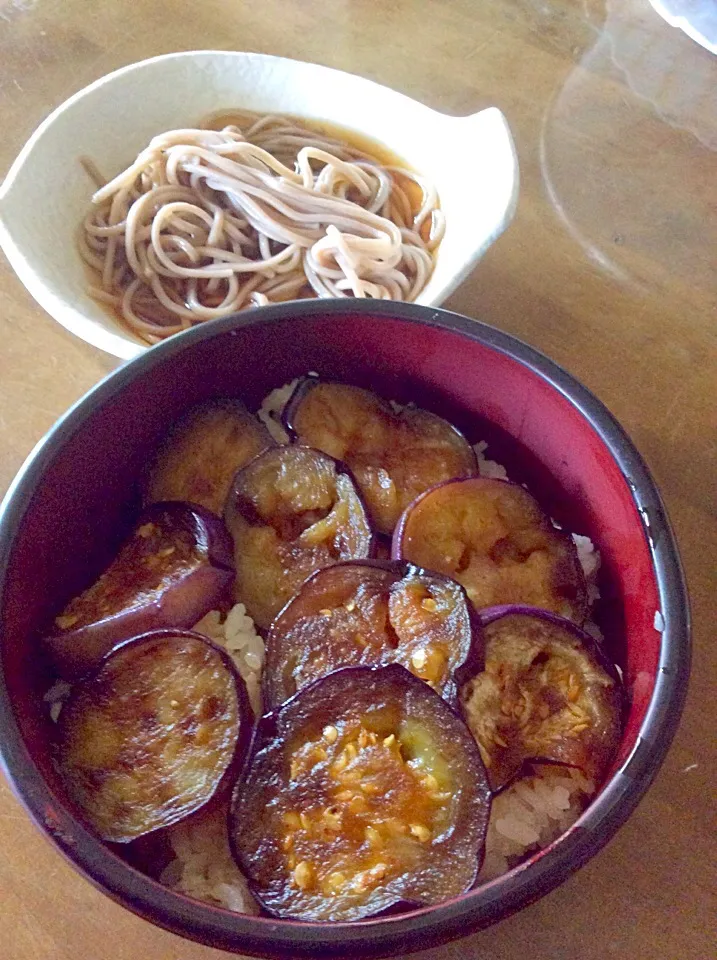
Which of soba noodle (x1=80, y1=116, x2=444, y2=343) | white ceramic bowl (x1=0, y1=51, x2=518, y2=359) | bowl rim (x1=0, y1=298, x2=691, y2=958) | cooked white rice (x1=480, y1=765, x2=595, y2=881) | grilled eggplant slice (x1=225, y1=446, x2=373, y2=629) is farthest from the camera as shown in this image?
soba noodle (x1=80, y1=116, x2=444, y2=343)

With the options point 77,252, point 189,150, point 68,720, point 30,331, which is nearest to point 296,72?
point 189,150

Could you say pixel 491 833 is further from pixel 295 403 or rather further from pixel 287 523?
pixel 295 403

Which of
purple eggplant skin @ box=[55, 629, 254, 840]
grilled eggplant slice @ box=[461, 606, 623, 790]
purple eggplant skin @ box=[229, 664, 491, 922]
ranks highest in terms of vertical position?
grilled eggplant slice @ box=[461, 606, 623, 790]

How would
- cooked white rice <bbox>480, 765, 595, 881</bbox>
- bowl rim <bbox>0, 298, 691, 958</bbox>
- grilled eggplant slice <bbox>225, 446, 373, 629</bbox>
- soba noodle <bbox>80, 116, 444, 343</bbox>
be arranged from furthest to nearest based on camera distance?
soba noodle <bbox>80, 116, 444, 343</bbox>
grilled eggplant slice <bbox>225, 446, 373, 629</bbox>
cooked white rice <bbox>480, 765, 595, 881</bbox>
bowl rim <bbox>0, 298, 691, 958</bbox>

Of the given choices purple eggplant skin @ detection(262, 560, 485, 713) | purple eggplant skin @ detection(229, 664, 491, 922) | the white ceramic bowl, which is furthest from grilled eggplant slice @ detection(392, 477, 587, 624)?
Answer: the white ceramic bowl

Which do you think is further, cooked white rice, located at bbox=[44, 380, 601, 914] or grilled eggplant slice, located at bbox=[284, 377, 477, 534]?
grilled eggplant slice, located at bbox=[284, 377, 477, 534]

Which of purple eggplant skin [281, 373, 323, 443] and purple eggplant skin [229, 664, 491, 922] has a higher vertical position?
purple eggplant skin [281, 373, 323, 443]

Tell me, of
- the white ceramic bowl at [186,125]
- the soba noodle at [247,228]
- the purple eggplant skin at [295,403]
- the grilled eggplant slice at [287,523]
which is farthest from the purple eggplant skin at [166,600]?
the soba noodle at [247,228]

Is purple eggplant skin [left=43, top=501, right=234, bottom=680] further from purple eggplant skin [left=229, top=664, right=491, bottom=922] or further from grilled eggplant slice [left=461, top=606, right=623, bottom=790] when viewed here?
grilled eggplant slice [left=461, top=606, right=623, bottom=790]

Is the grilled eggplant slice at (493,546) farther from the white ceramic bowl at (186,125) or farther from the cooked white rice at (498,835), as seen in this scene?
the white ceramic bowl at (186,125)
